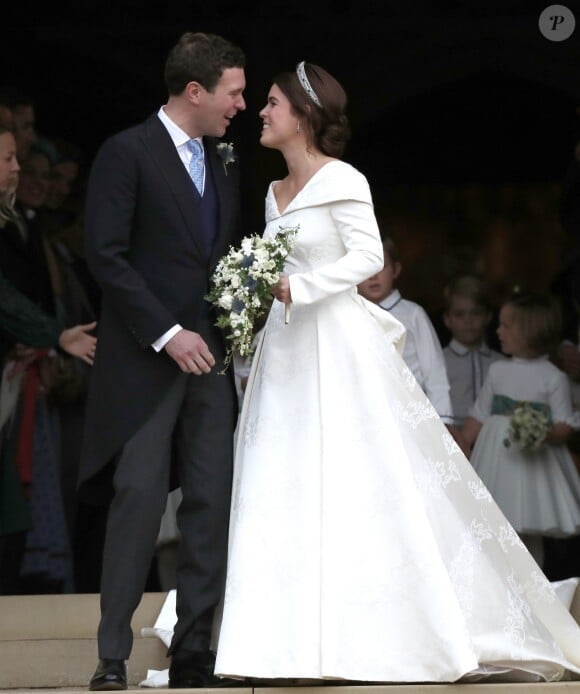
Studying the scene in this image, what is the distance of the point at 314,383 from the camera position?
18.1 feet

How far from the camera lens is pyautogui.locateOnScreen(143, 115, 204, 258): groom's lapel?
545cm

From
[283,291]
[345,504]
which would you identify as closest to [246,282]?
[283,291]

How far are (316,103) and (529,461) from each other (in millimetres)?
3145

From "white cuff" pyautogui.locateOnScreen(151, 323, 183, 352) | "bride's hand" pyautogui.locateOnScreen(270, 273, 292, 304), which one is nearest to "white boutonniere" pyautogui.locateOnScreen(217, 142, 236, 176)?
"bride's hand" pyautogui.locateOnScreen(270, 273, 292, 304)

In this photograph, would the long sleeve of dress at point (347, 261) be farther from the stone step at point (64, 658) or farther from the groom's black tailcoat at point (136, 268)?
the stone step at point (64, 658)

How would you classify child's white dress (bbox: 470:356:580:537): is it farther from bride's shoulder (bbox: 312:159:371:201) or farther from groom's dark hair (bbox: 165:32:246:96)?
groom's dark hair (bbox: 165:32:246:96)

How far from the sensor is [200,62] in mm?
5582

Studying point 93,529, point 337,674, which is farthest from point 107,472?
point 93,529

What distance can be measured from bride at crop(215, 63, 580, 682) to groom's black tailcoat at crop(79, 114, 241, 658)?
0.60ft

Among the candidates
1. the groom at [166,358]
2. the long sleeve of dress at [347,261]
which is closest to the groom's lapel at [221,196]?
the groom at [166,358]

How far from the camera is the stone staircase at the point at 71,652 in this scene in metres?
5.18

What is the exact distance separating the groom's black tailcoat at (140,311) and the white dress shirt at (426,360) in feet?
8.38

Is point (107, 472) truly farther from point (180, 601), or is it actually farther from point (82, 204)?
point (82, 204)

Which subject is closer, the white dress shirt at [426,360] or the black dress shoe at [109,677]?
the black dress shoe at [109,677]
